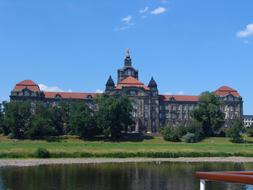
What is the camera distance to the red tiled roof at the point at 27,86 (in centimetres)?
13550

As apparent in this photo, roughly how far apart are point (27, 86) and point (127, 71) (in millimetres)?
35194

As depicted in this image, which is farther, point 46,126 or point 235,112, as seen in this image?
point 235,112

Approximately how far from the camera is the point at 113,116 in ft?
331

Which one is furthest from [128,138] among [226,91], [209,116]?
[226,91]

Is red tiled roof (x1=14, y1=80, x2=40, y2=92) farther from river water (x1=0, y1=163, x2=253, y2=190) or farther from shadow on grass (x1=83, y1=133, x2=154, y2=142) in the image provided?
river water (x1=0, y1=163, x2=253, y2=190)

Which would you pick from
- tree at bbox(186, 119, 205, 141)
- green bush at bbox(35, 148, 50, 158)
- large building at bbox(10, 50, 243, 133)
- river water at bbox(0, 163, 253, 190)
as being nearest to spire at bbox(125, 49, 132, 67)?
large building at bbox(10, 50, 243, 133)

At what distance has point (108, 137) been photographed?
325 feet

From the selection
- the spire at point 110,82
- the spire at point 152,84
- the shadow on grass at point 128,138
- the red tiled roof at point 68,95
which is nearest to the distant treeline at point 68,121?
the shadow on grass at point 128,138

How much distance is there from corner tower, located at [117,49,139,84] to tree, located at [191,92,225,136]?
41.5 metres

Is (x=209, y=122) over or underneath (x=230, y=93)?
underneath

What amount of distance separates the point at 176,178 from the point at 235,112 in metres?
112

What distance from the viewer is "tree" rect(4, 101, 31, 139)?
312 feet

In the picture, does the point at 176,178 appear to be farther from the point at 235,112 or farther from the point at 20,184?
the point at 235,112

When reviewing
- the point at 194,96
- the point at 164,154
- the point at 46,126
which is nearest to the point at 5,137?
the point at 46,126
